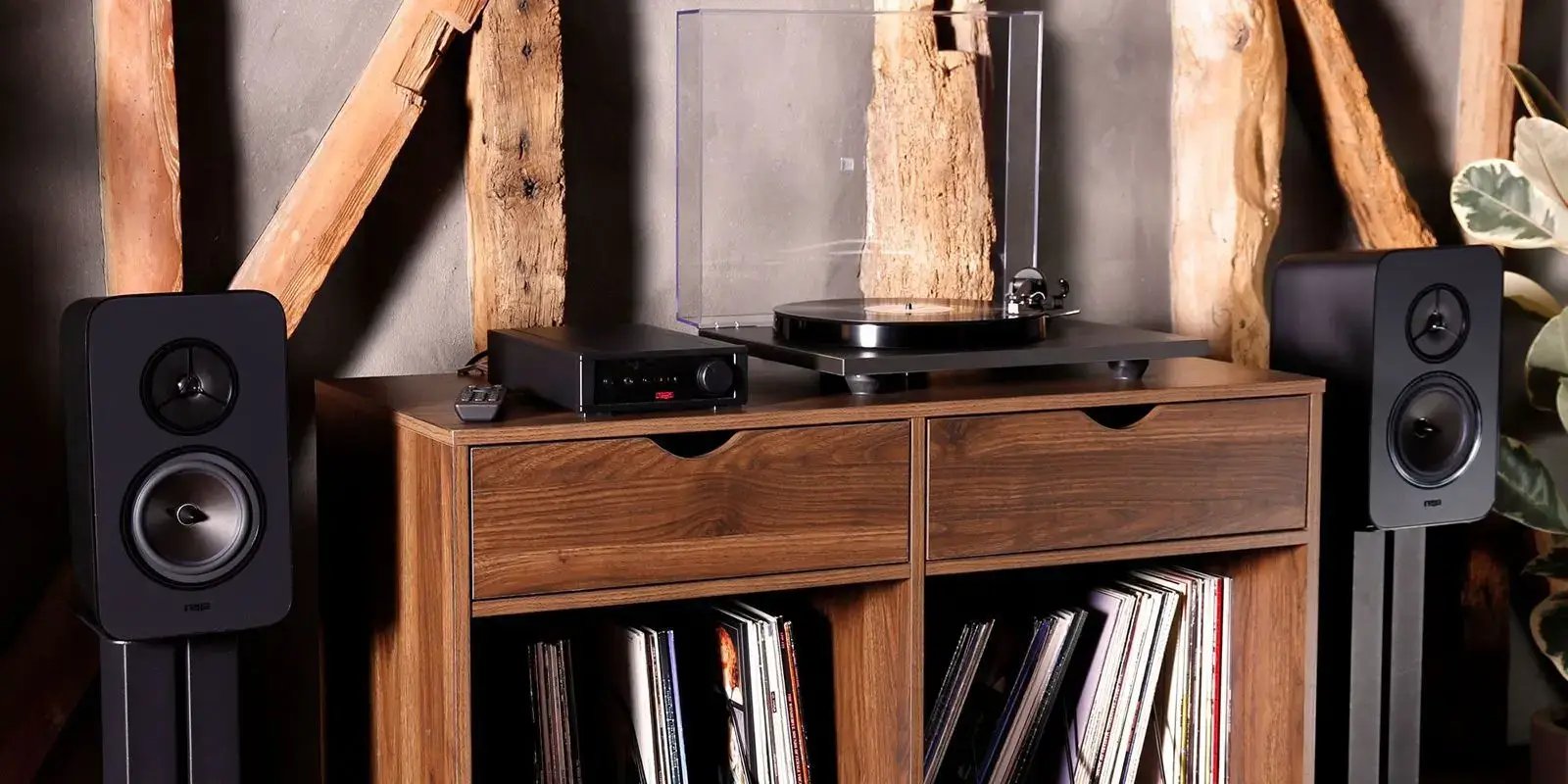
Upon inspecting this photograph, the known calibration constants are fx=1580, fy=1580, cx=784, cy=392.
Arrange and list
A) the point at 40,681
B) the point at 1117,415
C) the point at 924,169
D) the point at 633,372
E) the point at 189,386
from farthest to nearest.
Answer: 1. the point at 924,169
2. the point at 1117,415
3. the point at 40,681
4. the point at 633,372
5. the point at 189,386

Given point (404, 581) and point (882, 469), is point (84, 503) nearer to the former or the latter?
point (404, 581)

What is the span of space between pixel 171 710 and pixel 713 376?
583 millimetres

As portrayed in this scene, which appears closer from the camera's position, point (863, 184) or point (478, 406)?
point (478, 406)

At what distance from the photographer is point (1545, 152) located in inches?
85.3

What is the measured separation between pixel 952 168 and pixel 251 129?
85cm

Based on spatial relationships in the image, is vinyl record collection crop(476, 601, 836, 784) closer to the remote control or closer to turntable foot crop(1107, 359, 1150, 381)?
the remote control

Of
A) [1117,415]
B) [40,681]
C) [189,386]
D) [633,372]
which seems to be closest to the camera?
[189,386]

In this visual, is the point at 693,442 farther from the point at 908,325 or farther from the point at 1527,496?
the point at 1527,496

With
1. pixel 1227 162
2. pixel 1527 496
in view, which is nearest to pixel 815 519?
pixel 1227 162

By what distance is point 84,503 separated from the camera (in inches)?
55.2

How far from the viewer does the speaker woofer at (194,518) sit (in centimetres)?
139

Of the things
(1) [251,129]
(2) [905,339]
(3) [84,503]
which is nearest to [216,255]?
(1) [251,129]

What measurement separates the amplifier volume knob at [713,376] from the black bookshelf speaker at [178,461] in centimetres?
39

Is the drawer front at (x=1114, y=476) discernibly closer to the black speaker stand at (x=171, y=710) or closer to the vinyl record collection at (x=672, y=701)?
the vinyl record collection at (x=672, y=701)
